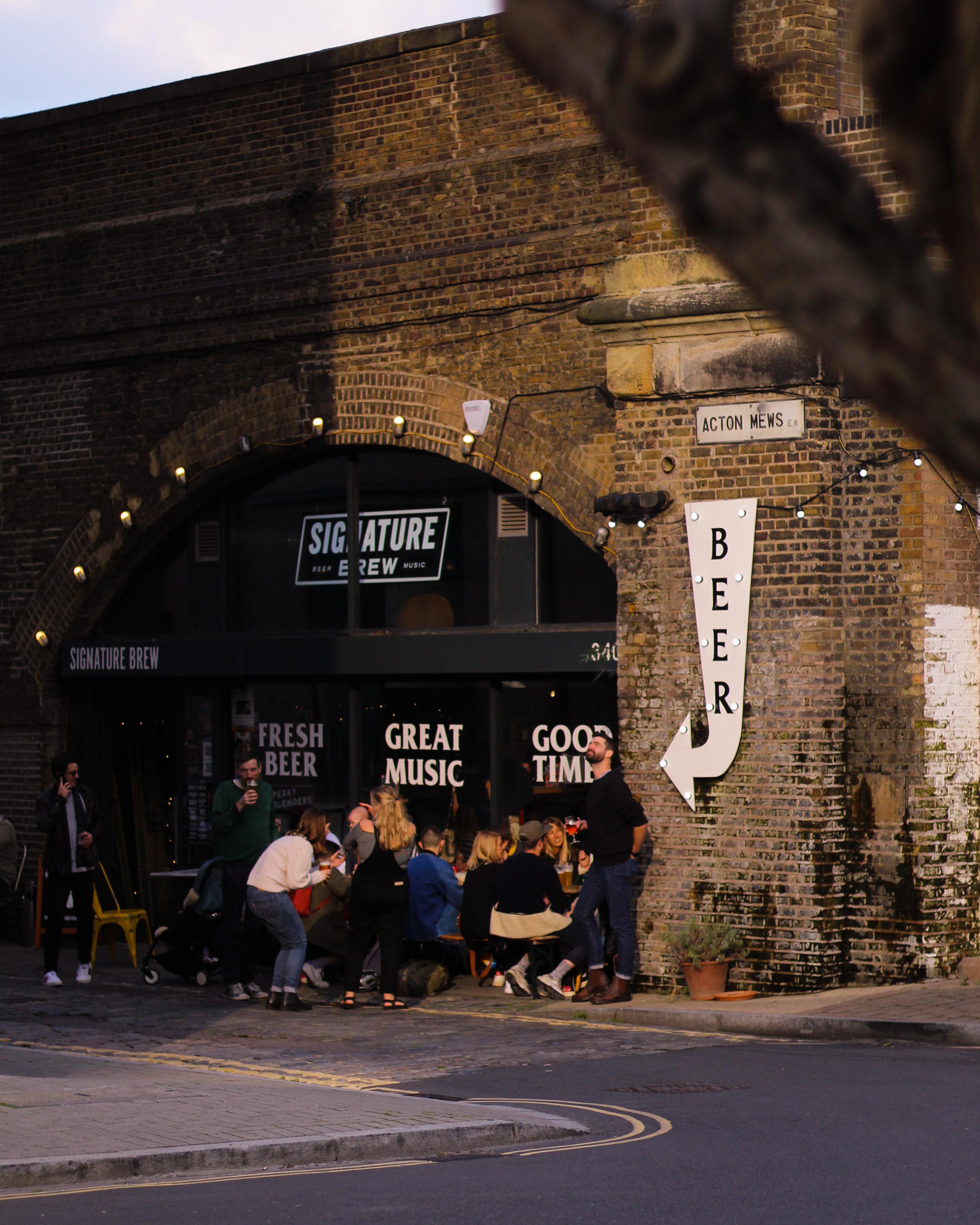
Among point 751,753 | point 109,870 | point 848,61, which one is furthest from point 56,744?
point 848,61

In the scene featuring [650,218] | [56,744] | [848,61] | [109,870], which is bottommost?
[109,870]

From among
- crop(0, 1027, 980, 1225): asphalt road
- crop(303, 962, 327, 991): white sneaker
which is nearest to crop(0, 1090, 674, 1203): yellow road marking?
crop(0, 1027, 980, 1225): asphalt road

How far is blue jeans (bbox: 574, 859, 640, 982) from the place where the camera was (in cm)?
1292

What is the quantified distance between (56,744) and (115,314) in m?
4.48

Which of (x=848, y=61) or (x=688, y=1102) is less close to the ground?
(x=848, y=61)

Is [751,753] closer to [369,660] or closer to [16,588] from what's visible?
[369,660]

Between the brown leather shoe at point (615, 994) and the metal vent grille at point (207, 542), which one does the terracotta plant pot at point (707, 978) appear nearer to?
the brown leather shoe at point (615, 994)

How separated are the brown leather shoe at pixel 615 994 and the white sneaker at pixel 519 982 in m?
0.68

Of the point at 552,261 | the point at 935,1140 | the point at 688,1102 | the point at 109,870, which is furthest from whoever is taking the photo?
the point at 109,870

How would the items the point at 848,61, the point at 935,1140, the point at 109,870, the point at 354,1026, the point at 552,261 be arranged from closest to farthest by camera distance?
1. the point at 935,1140
2. the point at 354,1026
3. the point at 848,61
4. the point at 552,261
5. the point at 109,870

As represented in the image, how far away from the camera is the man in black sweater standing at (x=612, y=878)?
12.9 meters

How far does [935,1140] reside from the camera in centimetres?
777

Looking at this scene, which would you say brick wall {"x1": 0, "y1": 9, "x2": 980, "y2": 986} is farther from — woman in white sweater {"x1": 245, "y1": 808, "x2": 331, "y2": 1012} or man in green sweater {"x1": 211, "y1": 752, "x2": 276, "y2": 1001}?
man in green sweater {"x1": 211, "y1": 752, "x2": 276, "y2": 1001}

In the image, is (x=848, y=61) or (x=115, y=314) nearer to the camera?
(x=848, y=61)
